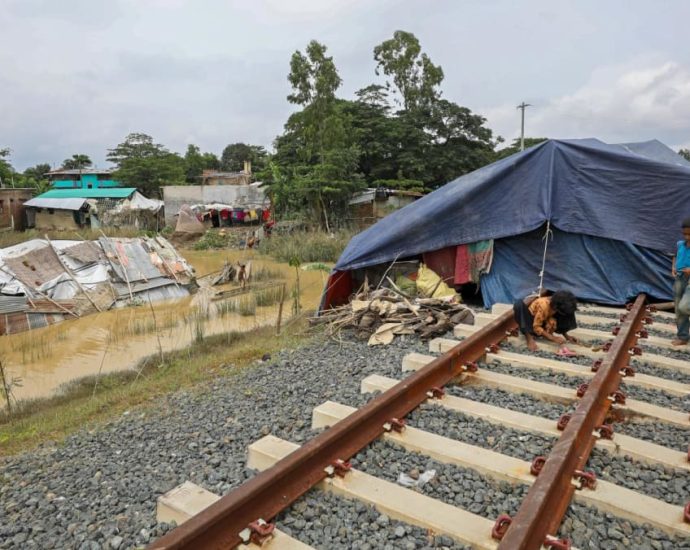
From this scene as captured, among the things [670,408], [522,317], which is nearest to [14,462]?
[522,317]

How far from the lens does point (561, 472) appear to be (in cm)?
261

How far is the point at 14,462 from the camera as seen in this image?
4578 mm

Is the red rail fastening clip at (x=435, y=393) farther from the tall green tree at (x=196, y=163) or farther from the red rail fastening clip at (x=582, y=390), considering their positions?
the tall green tree at (x=196, y=163)

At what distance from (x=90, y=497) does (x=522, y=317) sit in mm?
4243

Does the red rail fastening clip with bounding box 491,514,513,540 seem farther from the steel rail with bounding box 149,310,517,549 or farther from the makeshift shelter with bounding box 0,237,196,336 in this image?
the makeshift shelter with bounding box 0,237,196,336

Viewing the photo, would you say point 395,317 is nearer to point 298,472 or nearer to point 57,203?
point 298,472

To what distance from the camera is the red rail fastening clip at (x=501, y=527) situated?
7.54ft

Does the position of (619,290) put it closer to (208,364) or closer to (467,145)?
(208,364)

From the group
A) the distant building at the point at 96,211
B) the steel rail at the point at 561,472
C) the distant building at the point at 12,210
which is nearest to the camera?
the steel rail at the point at 561,472

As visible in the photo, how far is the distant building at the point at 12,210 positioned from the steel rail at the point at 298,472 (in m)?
45.3

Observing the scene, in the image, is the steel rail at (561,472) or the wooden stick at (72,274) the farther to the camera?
the wooden stick at (72,274)

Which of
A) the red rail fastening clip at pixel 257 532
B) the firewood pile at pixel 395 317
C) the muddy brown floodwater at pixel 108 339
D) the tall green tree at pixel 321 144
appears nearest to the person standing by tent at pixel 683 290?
the firewood pile at pixel 395 317

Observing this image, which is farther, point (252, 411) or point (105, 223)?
point (105, 223)

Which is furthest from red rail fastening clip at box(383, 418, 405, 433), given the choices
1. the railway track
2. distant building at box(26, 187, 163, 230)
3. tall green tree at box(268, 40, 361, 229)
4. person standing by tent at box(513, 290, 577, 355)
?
distant building at box(26, 187, 163, 230)
